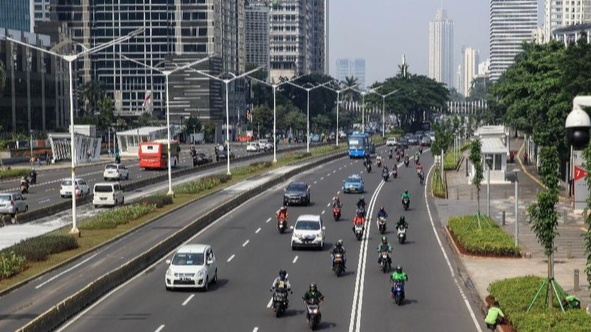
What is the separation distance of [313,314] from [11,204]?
3519 centimetres

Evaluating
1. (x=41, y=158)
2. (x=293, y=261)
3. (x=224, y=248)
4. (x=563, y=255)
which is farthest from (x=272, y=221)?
(x=41, y=158)

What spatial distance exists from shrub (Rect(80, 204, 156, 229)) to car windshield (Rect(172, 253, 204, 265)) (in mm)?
16934

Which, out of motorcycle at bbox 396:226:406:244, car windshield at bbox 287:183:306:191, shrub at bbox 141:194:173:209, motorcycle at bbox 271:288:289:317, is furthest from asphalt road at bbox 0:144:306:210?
motorcycle at bbox 271:288:289:317

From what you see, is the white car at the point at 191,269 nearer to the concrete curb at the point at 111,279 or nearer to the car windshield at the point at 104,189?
the concrete curb at the point at 111,279

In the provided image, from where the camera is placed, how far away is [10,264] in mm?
38062

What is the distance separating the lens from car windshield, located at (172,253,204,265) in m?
36.3

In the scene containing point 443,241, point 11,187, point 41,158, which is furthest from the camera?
point 41,158

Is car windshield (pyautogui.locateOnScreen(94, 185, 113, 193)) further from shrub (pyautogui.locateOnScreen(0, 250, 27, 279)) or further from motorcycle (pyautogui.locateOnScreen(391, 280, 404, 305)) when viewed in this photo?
motorcycle (pyautogui.locateOnScreen(391, 280, 404, 305))

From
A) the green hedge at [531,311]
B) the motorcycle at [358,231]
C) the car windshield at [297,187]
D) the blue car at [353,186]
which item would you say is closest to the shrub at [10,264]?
the motorcycle at [358,231]

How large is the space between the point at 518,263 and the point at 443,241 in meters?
8.18

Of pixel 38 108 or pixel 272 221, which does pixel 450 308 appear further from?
pixel 38 108

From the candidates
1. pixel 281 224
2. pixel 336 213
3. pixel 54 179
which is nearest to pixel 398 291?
pixel 281 224

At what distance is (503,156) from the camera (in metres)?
81.5

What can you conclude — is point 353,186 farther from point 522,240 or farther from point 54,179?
point 54,179
